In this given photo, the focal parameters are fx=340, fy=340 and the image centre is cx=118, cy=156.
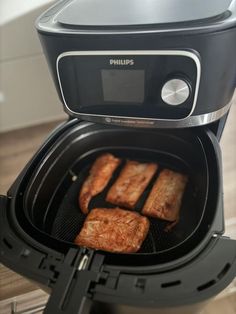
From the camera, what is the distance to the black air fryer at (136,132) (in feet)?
1.38

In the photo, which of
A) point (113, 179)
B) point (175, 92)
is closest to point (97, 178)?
point (113, 179)

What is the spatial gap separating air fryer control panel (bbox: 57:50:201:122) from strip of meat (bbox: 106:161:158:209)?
144 mm

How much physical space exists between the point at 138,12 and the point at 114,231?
354 millimetres

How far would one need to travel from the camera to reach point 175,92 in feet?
1.71

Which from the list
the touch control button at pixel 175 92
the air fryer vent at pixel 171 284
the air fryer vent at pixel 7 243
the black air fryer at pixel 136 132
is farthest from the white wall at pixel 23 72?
the air fryer vent at pixel 171 284

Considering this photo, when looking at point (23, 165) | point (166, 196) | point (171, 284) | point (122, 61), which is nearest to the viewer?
point (171, 284)

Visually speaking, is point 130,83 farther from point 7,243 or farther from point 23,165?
point 23,165

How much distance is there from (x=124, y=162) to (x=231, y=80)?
0.29 meters

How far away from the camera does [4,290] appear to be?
73cm

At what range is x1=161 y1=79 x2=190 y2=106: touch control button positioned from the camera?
0.51 m

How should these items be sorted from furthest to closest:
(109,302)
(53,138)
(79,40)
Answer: (53,138) < (79,40) < (109,302)

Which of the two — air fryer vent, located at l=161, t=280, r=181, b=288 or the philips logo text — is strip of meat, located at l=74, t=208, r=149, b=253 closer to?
air fryer vent, located at l=161, t=280, r=181, b=288

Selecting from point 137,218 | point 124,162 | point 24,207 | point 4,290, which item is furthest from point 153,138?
point 4,290

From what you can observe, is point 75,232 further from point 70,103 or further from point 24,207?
point 70,103
